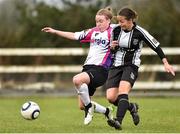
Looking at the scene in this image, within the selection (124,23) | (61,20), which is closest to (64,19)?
(61,20)

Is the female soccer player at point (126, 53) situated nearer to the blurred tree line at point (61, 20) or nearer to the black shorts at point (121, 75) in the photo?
the black shorts at point (121, 75)

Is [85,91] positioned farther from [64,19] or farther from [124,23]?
[64,19]

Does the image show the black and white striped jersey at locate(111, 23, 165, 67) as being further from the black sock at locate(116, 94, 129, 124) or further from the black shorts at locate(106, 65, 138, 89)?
the black sock at locate(116, 94, 129, 124)

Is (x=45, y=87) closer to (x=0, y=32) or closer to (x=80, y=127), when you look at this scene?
(x=0, y=32)

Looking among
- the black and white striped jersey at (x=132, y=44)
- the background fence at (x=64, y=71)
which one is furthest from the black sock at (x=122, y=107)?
the background fence at (x=64, y=71)

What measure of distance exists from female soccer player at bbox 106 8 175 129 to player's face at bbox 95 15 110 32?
1.17 ft

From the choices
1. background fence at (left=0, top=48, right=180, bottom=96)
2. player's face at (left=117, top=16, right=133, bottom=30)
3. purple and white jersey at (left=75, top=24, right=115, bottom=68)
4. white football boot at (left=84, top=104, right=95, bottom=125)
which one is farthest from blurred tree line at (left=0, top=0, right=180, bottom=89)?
player's face at (left=117, top=16, right=133, bottom=30)

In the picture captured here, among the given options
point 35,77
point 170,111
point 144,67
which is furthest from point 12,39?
point 170,111

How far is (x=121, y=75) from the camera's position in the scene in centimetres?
955

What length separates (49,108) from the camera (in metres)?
14.4

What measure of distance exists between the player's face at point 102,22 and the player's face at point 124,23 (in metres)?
0.54

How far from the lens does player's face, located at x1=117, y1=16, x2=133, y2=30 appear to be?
368 inches

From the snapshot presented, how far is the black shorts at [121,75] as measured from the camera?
938 cm

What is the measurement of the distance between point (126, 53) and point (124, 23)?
429 mm
